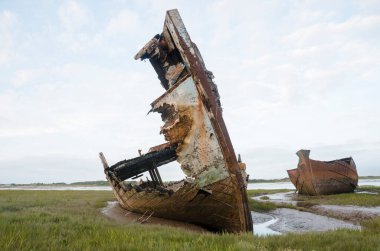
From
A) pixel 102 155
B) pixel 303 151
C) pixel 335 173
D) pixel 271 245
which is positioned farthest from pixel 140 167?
pixel 335 173

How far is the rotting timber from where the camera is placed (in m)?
7.30

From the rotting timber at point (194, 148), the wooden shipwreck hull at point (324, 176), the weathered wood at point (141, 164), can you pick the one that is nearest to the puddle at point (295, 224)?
the rotting timber at point (194, 148)

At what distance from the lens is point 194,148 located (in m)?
7.67

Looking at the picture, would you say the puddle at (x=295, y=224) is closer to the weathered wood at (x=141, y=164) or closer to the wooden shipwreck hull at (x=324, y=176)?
the weathered wood at (x=141, y=164)

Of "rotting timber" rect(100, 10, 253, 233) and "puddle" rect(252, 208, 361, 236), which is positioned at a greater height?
"rotting timber" rect(100, 10, 253, 233)

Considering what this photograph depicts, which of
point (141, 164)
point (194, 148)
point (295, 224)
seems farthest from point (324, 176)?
point (194, 148)

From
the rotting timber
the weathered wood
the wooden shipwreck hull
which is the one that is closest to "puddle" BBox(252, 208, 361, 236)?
the rotting timber

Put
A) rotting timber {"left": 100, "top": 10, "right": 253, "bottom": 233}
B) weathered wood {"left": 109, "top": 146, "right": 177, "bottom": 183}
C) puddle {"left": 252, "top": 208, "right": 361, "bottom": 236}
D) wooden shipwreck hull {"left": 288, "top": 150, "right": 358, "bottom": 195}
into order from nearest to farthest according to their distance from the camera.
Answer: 1. rotting timber {"left": 100, "top": 10, "right": 253, "bottom": 233}
2. puddle {"left": 252, "top": 208, "right": 361, "bottom": 236}
3. weathered wood {"left": 109, "top": 146, "right": 177, "bottom": 183}
4. wooden shipwreck hull {"left": 288, "top": 150, "right": 358, "bottom": 195}

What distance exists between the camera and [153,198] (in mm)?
8570

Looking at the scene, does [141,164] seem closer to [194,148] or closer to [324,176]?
[194,148]

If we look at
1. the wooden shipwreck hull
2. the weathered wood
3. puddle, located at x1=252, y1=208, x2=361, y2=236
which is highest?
the weathered wood

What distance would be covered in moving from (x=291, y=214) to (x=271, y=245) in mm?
8472

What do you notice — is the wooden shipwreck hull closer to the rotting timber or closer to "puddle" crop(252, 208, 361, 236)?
"puddle" crop(252, 208, 361, 236)

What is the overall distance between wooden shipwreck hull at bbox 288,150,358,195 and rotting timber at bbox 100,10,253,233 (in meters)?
12.7
